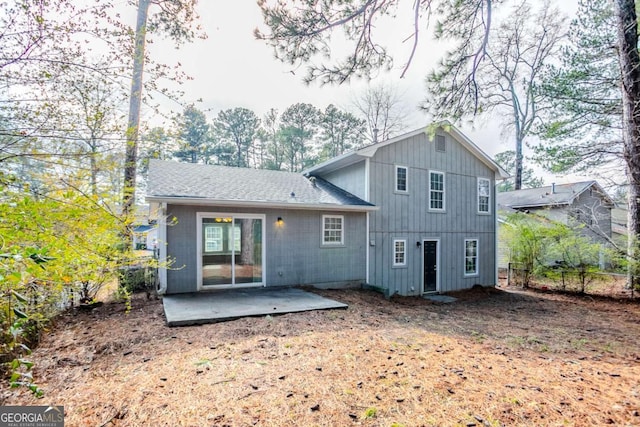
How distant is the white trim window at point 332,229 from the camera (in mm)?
8695

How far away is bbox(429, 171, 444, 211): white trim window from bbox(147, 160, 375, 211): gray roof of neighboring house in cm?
288

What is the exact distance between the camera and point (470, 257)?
1160 centimetres

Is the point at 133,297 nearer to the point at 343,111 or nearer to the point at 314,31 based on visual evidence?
the point at 314,31

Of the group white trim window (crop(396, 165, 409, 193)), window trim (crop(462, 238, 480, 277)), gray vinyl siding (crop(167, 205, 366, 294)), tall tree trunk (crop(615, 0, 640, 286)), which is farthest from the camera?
window trim (crop(462, 238, 480, 277))

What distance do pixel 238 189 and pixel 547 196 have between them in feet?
55.0

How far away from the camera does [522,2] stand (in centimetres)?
485

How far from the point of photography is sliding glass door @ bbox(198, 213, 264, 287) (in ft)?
23.7

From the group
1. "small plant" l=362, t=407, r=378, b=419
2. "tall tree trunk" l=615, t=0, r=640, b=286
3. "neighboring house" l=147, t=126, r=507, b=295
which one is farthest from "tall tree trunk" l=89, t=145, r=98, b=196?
"tall tree trunk" l=615, t=0, r=640, b=286

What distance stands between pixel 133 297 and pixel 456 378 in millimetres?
6898

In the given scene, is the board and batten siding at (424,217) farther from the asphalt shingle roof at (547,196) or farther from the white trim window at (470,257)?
the asphalt shingle roof at (547,196)

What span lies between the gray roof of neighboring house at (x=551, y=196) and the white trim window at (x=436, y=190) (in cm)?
811

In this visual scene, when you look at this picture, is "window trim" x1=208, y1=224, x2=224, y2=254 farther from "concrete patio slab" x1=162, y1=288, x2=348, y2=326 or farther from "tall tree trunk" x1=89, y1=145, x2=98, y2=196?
"tall tree trunk" x1=89, y1=145, x2=98, y2=196

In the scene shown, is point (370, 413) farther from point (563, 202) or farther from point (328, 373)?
point (563, 202)

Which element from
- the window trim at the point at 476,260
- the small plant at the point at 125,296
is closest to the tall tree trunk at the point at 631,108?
the window trim at the point at 476,260
